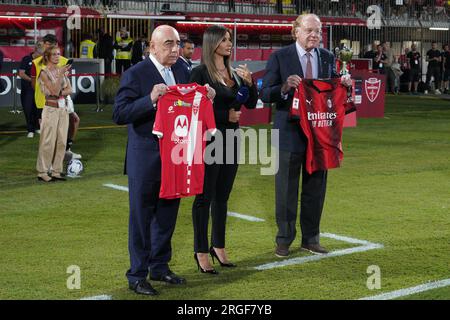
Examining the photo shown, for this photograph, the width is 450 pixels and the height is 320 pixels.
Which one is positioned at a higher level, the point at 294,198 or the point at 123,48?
the point at 123,48

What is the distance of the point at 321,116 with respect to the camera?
7.43 metres

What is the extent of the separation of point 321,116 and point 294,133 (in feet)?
0.89

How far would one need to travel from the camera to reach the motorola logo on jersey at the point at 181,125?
20.0 ft

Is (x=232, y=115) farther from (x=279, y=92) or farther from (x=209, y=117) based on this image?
(x=279, y=92)

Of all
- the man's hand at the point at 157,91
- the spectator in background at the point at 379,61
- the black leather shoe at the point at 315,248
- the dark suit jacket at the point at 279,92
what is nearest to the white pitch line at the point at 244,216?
the black leather shoe at the point at 315,248

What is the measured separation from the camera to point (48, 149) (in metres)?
11.7

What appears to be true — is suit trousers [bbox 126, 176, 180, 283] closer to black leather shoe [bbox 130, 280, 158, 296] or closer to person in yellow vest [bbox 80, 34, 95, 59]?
black leather shoe [bbox 130, 280, 158, 296]

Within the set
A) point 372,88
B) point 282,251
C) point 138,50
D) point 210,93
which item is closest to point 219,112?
point 210,93

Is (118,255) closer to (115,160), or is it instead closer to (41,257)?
(41,257)

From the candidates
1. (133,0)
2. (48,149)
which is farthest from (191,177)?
(133,0)

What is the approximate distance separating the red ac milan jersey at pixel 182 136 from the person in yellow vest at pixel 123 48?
861 inches

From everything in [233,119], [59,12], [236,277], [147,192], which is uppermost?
[59,12]

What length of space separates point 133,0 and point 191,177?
25.8 m

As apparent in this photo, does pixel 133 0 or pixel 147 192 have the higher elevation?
pixel 133 0
